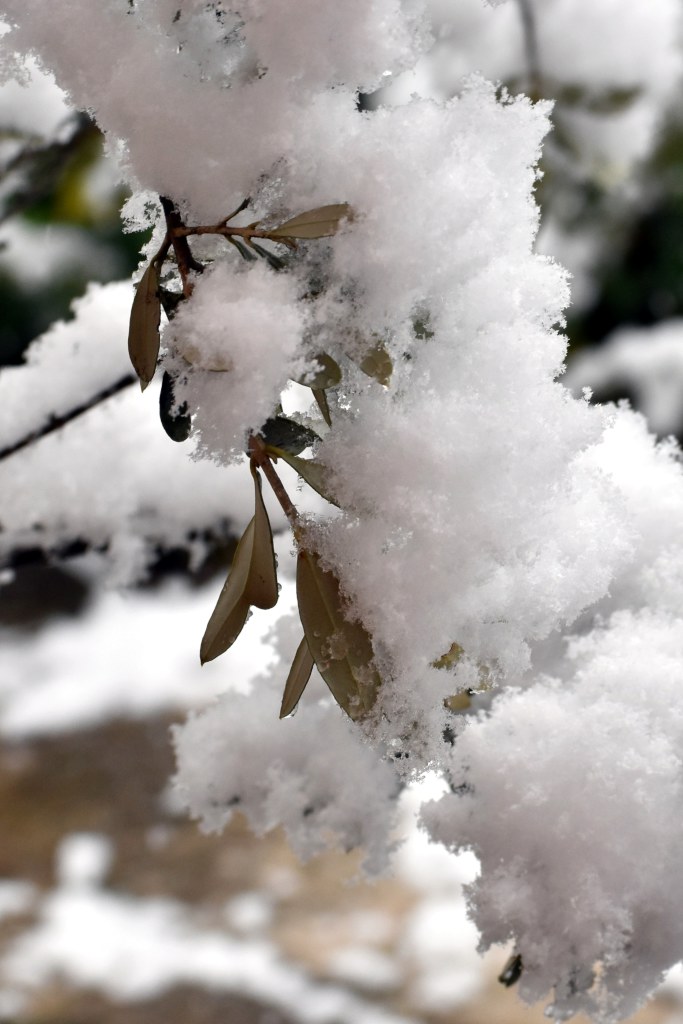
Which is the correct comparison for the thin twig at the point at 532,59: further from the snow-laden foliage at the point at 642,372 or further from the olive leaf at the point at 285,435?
the snow-laden foliage at the point at 642,372

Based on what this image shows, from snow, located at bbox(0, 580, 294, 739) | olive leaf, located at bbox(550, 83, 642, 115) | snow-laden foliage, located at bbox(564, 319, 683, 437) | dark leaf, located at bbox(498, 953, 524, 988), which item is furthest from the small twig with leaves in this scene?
snow-laden foliage, located at bbox(564, 319, 683, 437)

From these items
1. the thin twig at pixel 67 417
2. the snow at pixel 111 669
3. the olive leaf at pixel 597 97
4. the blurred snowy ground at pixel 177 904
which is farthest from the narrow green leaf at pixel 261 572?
the snow at pixel 111 669

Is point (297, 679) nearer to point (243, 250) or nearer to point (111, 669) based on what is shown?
point (243, 250)

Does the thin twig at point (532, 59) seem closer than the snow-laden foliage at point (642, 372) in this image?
Yes

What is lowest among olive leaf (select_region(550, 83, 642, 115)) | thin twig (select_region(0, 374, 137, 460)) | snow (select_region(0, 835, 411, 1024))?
thin twig (select_region(0, 374, 137, 460))

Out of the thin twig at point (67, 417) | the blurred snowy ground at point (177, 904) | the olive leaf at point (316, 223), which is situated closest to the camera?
the olive leaf at point (316, 223)

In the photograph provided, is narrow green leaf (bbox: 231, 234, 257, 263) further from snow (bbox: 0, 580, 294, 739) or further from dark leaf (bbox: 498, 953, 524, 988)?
snow (bbox: 0, 580, 294, 739)

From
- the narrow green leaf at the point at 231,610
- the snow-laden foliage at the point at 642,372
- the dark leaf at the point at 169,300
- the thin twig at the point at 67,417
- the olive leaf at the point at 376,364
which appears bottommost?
the narrow green leaf at the point at 231,610
